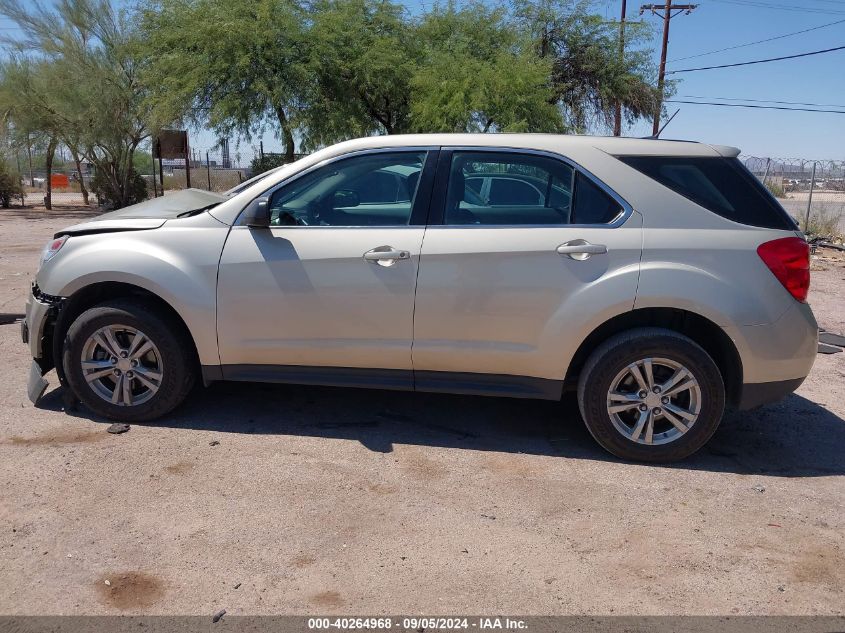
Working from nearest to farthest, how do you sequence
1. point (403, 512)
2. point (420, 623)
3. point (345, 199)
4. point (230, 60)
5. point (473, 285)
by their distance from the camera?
point (420, 623)
point (403, 512)
point (473, 285)
point (345, 199)
point (230, 60)

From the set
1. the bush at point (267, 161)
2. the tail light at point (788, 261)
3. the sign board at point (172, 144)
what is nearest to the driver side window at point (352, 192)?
the tail light at point (788, 261)

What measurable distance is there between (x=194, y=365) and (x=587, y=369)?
8.17 feet

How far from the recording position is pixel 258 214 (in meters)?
4.49

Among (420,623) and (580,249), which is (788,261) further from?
(420,623)

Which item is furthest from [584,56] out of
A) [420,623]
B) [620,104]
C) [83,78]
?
[420,623]

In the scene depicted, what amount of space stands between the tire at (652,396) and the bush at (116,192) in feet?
88.1

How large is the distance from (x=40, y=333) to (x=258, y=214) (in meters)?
1.72

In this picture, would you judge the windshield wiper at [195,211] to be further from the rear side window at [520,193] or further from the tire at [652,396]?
the tire at [652,396]

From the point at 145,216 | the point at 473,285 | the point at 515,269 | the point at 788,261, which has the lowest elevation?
the point at 473,285

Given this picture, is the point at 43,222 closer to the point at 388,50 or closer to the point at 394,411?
the point at 388,50

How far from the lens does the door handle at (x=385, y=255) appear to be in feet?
14.5

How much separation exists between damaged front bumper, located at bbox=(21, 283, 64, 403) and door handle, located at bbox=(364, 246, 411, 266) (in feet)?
6.72

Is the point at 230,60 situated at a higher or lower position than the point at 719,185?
higher

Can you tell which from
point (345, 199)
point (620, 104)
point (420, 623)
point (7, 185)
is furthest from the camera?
point (7, 185)
